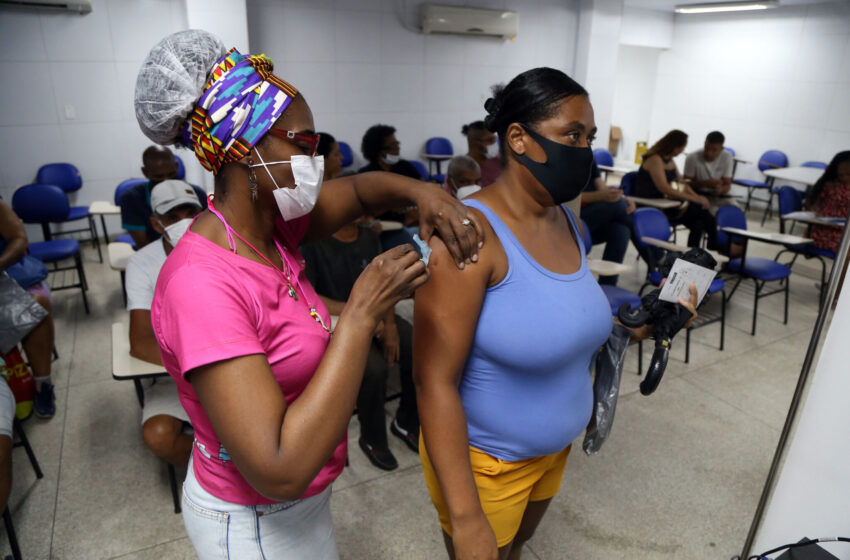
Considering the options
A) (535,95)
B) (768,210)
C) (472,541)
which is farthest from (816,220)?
(472,541)

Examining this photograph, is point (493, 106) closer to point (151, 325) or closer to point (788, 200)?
point (151, 325)

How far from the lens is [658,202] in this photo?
5191mm

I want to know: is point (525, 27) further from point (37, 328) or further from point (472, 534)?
point (472, 534)

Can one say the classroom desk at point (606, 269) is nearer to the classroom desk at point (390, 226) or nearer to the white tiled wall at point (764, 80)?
the classroom desk at point (390, 226)

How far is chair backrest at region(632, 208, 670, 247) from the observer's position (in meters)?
4.25

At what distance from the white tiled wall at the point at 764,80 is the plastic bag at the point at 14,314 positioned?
963cm

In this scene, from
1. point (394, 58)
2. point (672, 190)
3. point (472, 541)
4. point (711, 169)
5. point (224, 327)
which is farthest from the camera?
point (394, 58)

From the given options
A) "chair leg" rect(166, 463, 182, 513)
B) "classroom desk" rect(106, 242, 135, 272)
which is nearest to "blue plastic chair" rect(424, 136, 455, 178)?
"classroom desk" rect(106, 242, 135, 272)

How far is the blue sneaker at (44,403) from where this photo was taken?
306cm

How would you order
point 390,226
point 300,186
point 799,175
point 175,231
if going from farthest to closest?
1. point 799,175
2. point 390,226
3. point 175,231
4. point 300,186

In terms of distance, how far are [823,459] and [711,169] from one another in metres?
5.84

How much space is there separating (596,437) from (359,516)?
127 cm

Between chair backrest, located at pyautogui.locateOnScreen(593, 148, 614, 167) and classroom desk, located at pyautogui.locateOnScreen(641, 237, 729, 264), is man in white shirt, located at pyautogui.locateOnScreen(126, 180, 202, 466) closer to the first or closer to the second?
classroom desk, located at pyautogui.locateOnScreen(641, 237, 729, 264)

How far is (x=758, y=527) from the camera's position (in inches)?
57.8
